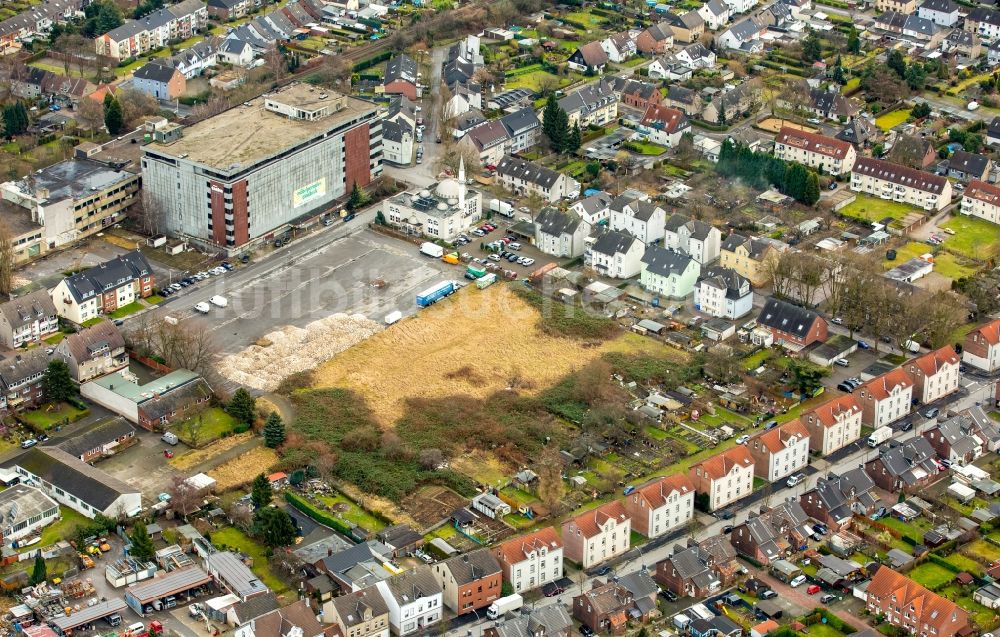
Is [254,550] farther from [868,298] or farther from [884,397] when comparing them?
[868,298]

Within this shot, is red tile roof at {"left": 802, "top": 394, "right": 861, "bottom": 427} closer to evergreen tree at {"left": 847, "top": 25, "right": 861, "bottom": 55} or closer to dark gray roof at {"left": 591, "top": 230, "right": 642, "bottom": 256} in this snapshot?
dark gray roof at {"left": 591, "top": 230, "right": 642, "bottom": 256}

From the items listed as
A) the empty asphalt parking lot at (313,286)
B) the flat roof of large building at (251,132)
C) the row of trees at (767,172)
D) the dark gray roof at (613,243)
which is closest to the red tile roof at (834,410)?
the dark gray roof at (613,243)

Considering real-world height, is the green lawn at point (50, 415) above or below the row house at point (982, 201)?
below

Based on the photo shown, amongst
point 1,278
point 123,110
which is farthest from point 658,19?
point 1,278

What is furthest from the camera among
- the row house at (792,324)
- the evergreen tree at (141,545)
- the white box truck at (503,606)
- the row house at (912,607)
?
the row house at (792,324)

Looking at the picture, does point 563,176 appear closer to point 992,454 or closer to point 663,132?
point 663,132

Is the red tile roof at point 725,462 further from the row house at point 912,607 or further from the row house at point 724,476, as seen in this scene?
the row house at point 912,607

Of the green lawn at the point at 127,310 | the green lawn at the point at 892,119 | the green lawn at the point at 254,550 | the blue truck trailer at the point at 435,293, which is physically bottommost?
the green lawn at the point at 254,550

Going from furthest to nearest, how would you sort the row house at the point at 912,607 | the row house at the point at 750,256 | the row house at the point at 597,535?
the row house at the point at 750,256, the row house at the point at 597,535, the row house at the point at 912,607
